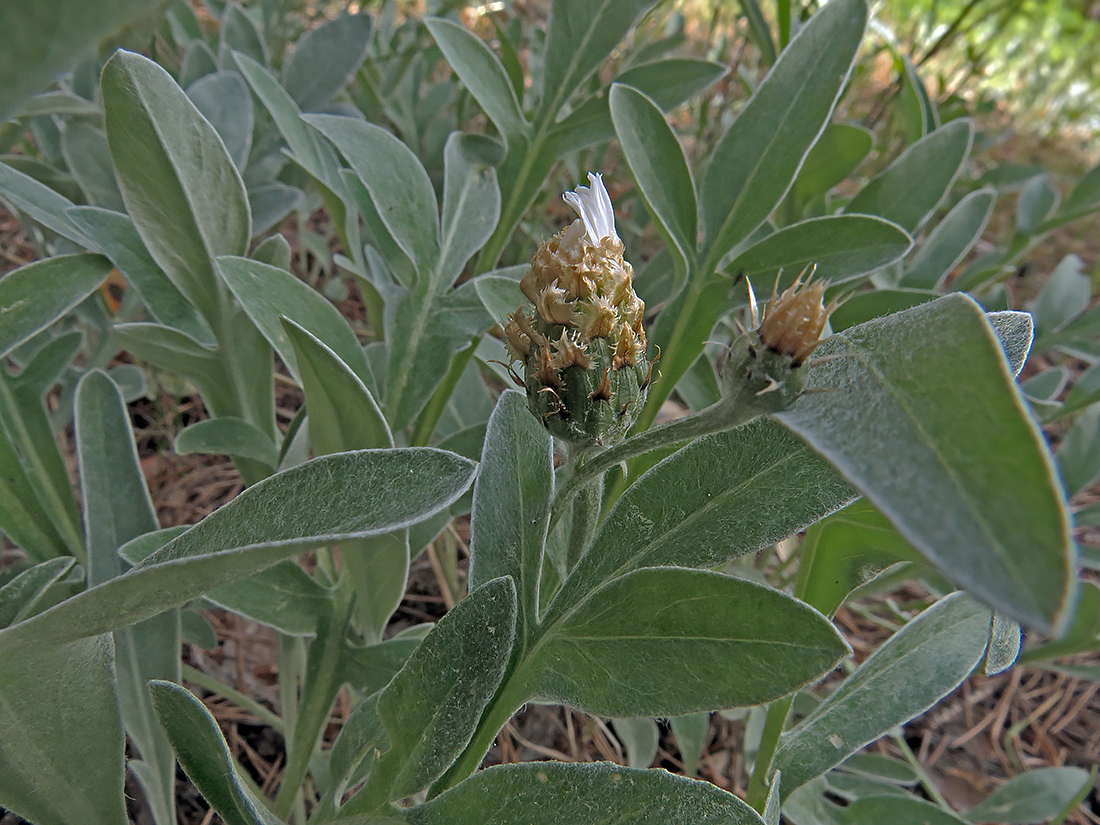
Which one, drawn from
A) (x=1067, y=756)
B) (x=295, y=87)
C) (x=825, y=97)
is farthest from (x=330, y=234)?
(x=1067, y=756)

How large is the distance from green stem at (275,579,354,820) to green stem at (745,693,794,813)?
407 millimetres

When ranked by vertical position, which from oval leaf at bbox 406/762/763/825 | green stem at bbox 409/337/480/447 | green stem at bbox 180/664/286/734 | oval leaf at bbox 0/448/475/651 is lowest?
green stem at bbox 180/664/286/734

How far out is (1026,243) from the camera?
160 cm

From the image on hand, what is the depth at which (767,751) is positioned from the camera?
76cm

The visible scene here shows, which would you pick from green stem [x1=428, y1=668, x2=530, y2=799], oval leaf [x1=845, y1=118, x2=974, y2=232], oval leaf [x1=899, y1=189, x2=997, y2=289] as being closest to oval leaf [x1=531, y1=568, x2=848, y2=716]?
green stem [x1=428, y1=668, x2=530, y2=799]

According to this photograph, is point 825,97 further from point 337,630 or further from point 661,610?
point 337,630

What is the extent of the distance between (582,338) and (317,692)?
46 centimetres

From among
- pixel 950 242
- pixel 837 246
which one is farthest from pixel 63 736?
pixel 950 242

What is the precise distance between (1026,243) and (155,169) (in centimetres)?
154

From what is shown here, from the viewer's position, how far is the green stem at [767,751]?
74 cm

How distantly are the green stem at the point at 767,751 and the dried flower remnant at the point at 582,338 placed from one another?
341mm

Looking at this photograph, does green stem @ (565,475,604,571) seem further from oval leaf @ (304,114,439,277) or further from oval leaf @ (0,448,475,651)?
oval leaf @ (304,114,439,277)

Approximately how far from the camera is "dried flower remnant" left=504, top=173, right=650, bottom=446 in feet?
1.84

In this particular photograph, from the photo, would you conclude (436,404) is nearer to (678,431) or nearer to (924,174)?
(678,431)
